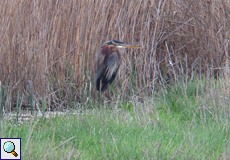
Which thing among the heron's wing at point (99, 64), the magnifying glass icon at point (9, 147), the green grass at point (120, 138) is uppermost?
the heron's wing at point (99, 64)

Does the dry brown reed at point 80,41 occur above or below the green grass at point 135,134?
above

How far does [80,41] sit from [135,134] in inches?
57.4

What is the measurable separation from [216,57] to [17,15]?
7.71ft

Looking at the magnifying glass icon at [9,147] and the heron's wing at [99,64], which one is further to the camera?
the heron's wing at [99,64]

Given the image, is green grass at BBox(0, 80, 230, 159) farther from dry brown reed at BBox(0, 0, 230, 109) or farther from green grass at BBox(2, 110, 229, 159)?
dry brown reed at BBox(0, 0, 230, 109)

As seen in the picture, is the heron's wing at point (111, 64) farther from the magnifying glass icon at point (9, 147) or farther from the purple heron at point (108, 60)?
the magnifying glass icon at point (9, 147)

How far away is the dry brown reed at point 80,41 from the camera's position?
3.32 m

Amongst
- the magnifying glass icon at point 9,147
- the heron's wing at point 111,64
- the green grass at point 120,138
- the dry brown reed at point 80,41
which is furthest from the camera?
the dry brown reed at point 80,41

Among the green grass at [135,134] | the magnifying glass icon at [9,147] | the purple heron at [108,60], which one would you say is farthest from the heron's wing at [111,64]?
the magnifying glass icon at [9,147]

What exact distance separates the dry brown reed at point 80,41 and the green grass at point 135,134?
574 mm

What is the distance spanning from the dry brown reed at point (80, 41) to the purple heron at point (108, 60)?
314 mm

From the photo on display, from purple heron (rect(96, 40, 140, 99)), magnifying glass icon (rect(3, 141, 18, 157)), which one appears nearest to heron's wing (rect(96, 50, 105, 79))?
purple heron (rect(96, 40, 140, 99))

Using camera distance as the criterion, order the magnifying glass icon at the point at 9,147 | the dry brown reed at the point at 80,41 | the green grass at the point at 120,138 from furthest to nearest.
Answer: the dry brown reed at the point at 80,41 < the green grass at the point at 120,138 < the magnifying glass icon at the point at 9,147

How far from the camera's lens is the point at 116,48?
2.94 m
